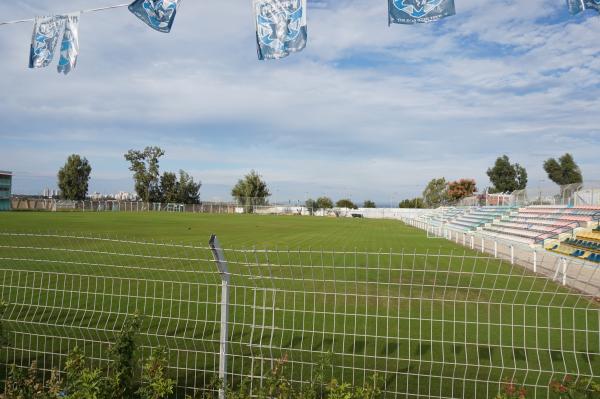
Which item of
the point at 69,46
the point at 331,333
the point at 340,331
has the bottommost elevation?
the point at 340,331

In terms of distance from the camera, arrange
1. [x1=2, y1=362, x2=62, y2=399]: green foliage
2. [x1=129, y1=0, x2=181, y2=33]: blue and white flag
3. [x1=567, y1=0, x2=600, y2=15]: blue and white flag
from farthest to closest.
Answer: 1. [x1=129, y1=0, x2=181, y2=33]: blue and white flag
2. [x1=567, y1=0, x2=600, y2=15]: blue and white flag
3. [x1=2, y1=362, x2=62, y2=399]: green foliage

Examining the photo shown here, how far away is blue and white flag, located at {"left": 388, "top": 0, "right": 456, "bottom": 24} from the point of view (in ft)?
20.9

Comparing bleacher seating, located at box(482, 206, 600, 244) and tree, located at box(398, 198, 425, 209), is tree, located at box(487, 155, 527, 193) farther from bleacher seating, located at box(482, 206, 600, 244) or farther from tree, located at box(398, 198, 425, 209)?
bleacher seating, located at box(482, 206, 600, 244)

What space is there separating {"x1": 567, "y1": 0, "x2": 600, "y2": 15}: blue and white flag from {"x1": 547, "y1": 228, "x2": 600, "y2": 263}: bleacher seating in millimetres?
10778

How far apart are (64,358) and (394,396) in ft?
11.9

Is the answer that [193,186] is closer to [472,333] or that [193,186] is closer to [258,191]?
[258,191]

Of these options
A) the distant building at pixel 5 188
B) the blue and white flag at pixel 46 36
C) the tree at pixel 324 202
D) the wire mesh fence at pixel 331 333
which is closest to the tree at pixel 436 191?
the tree at pixel 324 202

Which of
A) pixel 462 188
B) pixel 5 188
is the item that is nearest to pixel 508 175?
pixel 462 188

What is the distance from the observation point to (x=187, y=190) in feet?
300

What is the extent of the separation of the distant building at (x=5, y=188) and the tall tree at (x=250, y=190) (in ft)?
124

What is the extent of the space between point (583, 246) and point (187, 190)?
266 feet

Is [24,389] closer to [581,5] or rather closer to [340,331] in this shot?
[340,331]

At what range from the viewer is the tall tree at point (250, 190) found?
88625mm

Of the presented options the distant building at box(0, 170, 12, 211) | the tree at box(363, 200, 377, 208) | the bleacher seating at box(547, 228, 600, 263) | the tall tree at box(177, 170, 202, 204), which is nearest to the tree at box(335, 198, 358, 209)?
the tree at box(363, 200, 377, 208)
